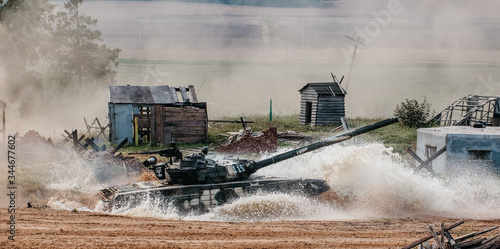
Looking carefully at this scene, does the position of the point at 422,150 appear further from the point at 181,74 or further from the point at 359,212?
the point at 181,74

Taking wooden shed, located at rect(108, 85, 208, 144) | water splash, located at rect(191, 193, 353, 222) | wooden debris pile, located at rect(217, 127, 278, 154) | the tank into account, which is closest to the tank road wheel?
the tank

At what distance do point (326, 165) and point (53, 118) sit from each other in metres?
32.9

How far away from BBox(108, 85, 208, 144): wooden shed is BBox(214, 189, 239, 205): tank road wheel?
16.0 m


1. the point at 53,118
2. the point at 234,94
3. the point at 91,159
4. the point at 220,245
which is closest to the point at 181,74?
the point at 234,94

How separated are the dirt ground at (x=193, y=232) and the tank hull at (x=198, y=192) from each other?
107 cm

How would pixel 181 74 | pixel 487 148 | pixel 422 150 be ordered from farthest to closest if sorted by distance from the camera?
pixel 181 74 → pixel 422 150 → pixel 487 148

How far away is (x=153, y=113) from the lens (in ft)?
117

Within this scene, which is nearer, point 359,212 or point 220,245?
point 220,245

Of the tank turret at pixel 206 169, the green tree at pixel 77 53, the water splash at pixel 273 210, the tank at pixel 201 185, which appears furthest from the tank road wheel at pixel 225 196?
the green tree at pixel 77 53

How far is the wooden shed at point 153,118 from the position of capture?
3550 cm

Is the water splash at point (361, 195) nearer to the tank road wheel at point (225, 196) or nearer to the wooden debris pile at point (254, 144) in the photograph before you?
the tank road wheel at point (225, 196)

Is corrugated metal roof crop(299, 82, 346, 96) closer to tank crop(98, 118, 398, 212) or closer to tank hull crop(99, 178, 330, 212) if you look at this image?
tank crop(98, 118, 398, 212)

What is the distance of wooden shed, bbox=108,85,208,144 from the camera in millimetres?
35500

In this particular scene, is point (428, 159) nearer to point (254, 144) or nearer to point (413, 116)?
point (254, 144)
